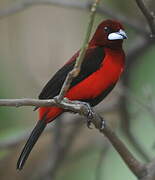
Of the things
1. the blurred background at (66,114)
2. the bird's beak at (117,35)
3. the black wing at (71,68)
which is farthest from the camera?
the blurred background at (66,114)

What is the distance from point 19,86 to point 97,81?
2.38 m

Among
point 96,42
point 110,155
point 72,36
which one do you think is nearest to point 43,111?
point 96,42

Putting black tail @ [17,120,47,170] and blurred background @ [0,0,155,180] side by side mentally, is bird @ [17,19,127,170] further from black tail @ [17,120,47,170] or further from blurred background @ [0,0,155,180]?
blurred background @ [0,0,155,180]

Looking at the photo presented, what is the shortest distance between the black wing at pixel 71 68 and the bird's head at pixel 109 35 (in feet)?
0.20

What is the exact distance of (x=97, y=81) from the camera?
349 cm

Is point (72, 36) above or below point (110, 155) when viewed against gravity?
above

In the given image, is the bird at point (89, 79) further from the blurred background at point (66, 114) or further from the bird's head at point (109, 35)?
the blurred background at point (66, 114)

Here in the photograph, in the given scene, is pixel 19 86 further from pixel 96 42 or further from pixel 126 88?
pixel 96 42

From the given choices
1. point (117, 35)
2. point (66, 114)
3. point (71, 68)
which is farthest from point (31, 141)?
point (66, 114)

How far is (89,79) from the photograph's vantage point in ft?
11.4

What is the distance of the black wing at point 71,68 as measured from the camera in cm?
334

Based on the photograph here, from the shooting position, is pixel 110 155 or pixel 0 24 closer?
pixel 110 155

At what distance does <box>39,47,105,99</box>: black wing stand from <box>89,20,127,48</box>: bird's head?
0.06 m

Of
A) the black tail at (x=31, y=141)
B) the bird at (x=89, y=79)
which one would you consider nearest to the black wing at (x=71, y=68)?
the bird at (x=89, y=79)
